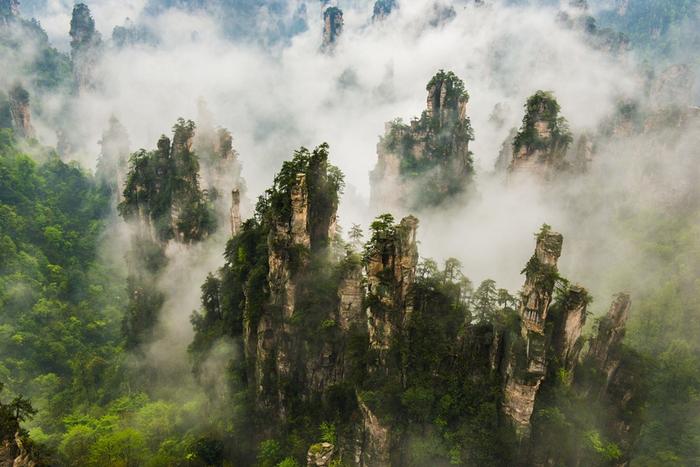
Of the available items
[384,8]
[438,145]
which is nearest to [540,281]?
[438,145]

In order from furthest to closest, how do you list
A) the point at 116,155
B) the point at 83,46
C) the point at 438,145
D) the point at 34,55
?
the point at 34,55 < the point at 83,46 < the point at 116,155 < the point at 438,145

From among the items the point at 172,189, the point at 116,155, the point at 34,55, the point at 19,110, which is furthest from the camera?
the point at 34,55

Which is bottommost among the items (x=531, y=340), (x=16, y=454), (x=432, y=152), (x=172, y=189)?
(x=16, y=454)

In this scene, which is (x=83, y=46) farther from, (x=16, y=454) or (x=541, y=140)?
(x=16, y=454)

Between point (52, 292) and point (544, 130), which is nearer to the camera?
point (544, 130)

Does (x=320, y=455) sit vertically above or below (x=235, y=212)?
below

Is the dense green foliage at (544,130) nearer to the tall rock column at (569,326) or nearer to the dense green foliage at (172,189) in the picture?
the tall rock column at (569,326)
